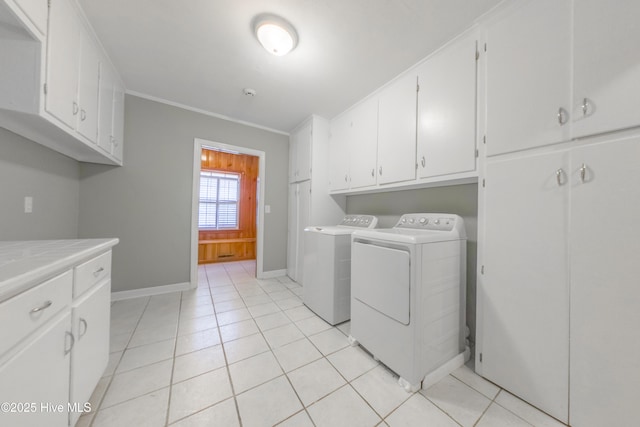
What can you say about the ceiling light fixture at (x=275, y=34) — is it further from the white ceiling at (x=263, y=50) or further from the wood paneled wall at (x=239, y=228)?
the wood paneled wall at (x=239, y=228)

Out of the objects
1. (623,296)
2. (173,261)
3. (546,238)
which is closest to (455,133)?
(546,238)

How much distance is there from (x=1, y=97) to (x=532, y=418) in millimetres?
3224

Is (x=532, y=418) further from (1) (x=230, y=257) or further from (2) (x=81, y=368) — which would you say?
(1) (x=230, y=257)

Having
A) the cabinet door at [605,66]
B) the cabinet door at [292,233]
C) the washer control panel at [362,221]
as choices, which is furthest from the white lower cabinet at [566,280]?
the cabinet door at [292,233]

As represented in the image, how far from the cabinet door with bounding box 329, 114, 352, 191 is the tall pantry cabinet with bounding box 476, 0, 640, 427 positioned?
1475 millimetres

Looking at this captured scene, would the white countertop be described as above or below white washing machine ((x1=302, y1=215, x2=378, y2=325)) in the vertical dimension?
above

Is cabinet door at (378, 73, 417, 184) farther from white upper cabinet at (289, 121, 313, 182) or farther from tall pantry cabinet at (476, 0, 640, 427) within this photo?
white upper cabinet at (289, 121, 313, 182)

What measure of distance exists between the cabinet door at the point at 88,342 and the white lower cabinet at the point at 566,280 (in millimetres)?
2188

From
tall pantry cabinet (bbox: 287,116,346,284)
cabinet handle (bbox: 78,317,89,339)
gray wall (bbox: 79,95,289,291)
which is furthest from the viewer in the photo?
tall pantry cabinet (bbox: 287,116,346,284)

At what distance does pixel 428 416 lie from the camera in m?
1.12

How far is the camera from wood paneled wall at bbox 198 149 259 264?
4.58m

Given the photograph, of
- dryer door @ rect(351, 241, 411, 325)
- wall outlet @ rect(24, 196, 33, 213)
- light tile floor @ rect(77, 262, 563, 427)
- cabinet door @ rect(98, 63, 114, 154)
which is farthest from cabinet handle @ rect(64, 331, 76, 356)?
cabinet door @ rect(98, 63, 114, 154)

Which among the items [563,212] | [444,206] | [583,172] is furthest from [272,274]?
[583,172]

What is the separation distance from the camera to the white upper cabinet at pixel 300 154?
3.02 m
